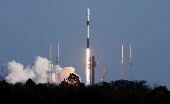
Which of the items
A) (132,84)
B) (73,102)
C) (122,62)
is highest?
(122,62)

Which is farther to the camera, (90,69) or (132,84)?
(90,69)

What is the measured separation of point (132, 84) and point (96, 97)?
62706 mm

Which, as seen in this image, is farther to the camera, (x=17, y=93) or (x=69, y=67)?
(x=69, y=67)

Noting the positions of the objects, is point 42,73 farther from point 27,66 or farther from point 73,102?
point 73,102

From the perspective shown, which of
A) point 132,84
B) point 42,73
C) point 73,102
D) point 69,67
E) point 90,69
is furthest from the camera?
point 42,73

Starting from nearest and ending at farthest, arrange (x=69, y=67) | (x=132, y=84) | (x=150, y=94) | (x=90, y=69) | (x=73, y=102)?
(x=73, y=102)
(x=150, y=94)
(x=132, y=84)
(x=90, y=69)
(x=69, y=67)

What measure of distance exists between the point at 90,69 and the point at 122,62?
12.5 metres

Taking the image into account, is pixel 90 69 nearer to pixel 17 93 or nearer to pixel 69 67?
pixel 69 67

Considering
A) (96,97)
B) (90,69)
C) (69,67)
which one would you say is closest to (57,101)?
(96,97)

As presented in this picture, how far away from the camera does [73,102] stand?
46062mm

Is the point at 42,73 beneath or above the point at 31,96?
above

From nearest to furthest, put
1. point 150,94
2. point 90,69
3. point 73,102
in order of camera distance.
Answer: point 73,102, point 150,94, point 90,69

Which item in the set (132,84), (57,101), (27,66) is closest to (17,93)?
(57,101)

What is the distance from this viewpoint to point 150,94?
50562 millimetres
